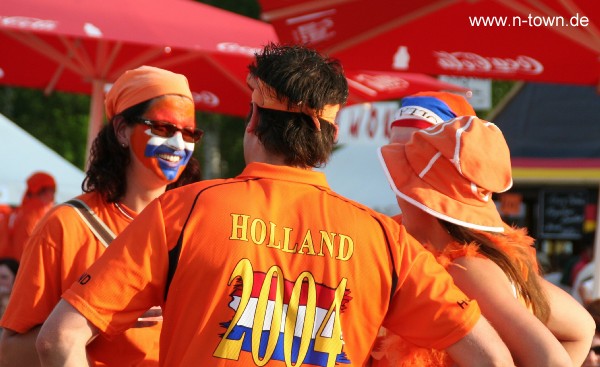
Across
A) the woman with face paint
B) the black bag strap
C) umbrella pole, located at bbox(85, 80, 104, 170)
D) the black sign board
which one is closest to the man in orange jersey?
the woman with face paint

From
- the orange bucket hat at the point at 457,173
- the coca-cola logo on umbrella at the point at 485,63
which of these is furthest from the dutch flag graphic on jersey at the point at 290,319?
the coca-cola logo on umbrella at the point at 485,63

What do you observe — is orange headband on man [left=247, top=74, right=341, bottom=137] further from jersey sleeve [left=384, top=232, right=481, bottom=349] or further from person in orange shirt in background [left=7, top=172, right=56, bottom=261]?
person in orange shirt in background [left=7, top=172, right=56, bottom=261]

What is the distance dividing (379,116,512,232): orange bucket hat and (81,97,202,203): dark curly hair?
1044mm

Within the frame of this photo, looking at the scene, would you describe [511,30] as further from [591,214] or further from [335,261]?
[591,214]

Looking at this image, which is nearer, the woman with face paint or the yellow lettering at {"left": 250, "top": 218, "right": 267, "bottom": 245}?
the yellow lettering at {"left": 250, "top": 218, "right": 267, "bottom": 245}

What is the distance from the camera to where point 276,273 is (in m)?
2.12

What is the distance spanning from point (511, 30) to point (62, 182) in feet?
22.0

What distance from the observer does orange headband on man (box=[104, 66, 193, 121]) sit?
330 cm

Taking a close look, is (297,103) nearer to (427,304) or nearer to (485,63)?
(427,304)

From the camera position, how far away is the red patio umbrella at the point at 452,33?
511 cm

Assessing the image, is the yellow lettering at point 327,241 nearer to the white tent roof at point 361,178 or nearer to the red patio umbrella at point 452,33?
the red patio umbrella at point 452,33

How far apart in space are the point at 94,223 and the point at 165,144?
0.42m

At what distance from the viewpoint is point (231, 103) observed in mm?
8734

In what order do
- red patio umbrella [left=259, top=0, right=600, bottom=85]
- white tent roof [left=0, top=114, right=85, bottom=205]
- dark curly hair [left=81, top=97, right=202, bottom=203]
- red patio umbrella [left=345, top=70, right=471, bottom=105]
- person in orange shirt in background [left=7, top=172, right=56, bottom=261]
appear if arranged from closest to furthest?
dark curly hair [left=81, top=97, right=202, bottom=203] → red patio umbrella [left=259, top=0, right=600, bottom=85] → red patio umbrella [left=345, top=70, right=471, bottom=105] → person in orange shirt in background [left=7, top=172, right=56, bottom=261] → white tent roof [left=0, top=114, right=85, bottom=205]
